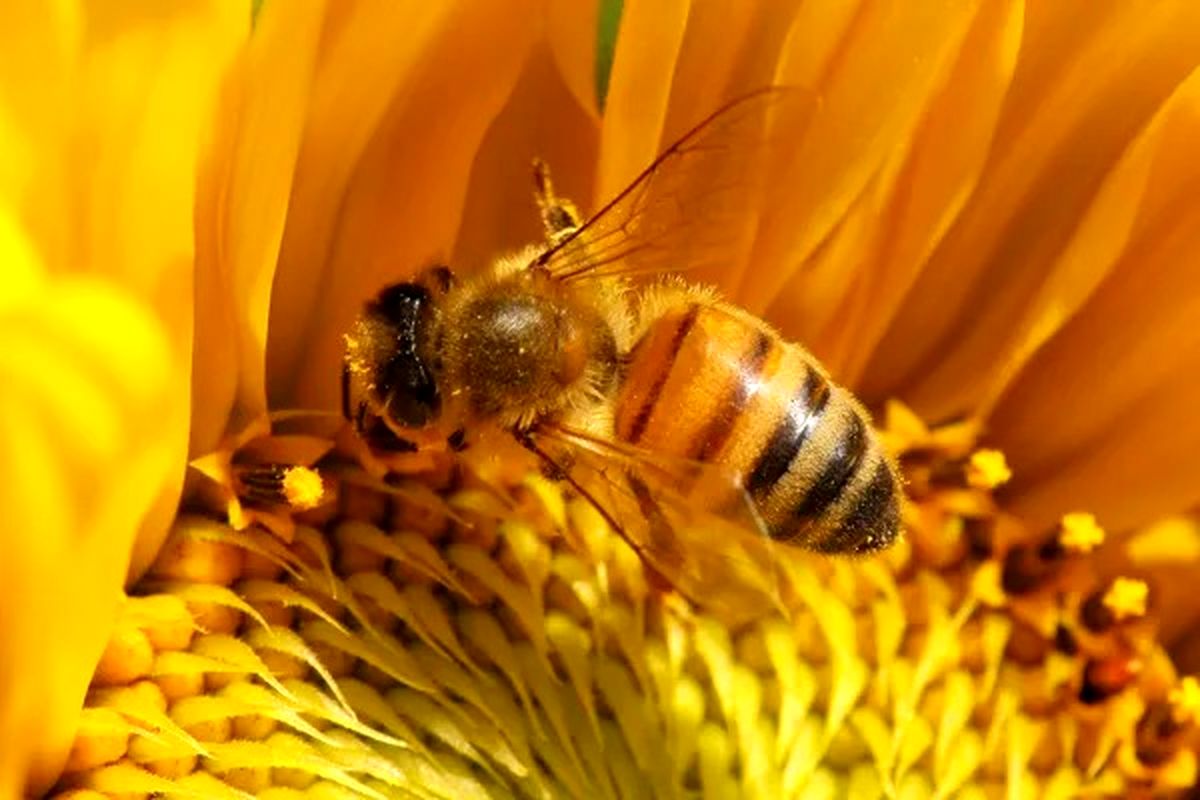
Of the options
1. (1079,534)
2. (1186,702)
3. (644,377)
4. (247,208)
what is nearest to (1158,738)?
(1186,702)

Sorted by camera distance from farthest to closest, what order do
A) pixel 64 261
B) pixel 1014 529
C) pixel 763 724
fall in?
pixel 1014 529
pixel 763 724
pixel 64 261

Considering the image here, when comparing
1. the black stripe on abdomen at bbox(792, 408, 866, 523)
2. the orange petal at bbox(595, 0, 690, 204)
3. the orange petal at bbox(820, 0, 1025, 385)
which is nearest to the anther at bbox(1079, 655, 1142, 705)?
the orange petal at bbox(820, 0, 1025, 385)

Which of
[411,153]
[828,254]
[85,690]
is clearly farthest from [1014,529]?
[85,690]

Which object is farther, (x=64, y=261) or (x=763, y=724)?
(x=763, y=724)

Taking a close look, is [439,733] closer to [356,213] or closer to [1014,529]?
[356,213]

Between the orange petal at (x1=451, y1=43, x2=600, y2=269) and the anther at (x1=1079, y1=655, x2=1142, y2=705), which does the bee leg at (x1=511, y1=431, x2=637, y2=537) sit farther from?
the anther at (x1=1079, y1=655, x2=1142, y2=705)

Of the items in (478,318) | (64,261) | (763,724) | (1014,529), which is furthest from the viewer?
(1014,529)

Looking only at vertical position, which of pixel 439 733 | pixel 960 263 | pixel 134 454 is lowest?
pixel 439 733
